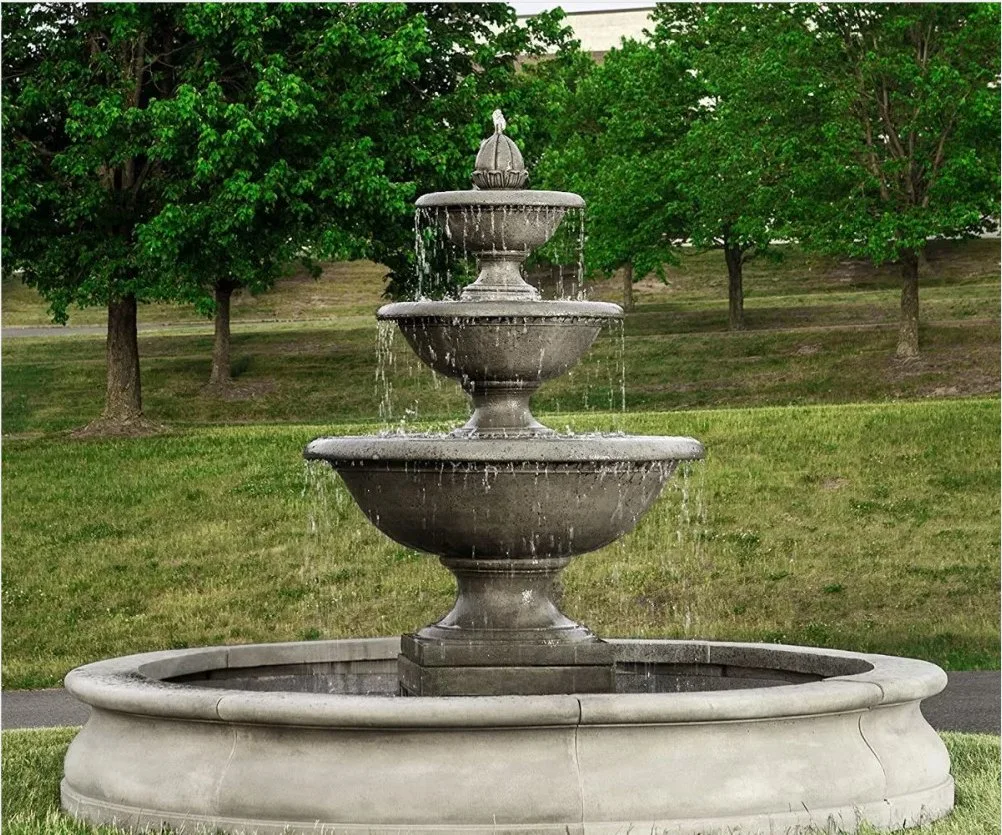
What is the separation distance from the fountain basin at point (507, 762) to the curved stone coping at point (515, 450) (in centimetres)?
134

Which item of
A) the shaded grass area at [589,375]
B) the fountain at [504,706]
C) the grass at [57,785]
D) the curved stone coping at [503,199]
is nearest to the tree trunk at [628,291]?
the shaded grass area at [589,375]

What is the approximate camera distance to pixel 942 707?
13.6m

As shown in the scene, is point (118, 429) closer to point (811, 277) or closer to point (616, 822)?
point (616, 822)

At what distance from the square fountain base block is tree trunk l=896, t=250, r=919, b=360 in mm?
25977

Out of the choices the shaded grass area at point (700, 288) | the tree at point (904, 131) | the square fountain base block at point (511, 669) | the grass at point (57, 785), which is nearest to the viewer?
the grass at point (57, 785)

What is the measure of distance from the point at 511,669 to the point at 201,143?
61.1 ft

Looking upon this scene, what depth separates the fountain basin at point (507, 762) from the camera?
746 centimetres

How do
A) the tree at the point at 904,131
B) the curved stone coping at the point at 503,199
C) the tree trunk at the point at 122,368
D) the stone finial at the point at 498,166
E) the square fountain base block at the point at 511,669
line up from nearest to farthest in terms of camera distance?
the square fountain base block at the point at 511,669 < the curved stone coping at the point at 503,199 < the stone finial at the point at 498,166 < the tree trunk at the point at 122,368 < the tree at the point at 904,131

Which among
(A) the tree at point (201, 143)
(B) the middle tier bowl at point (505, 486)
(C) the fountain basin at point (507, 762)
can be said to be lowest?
(C) the fountain basin at point (507, 762)

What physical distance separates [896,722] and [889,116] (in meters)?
27.8

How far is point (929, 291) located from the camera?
45.7 meters

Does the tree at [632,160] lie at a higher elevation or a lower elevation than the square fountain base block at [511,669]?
higher

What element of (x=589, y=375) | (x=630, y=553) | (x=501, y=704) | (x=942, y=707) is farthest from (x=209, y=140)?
(x=501, y=704)

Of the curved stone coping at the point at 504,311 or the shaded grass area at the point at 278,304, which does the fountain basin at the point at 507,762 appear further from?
the shaded grass area at the point at 278,304
